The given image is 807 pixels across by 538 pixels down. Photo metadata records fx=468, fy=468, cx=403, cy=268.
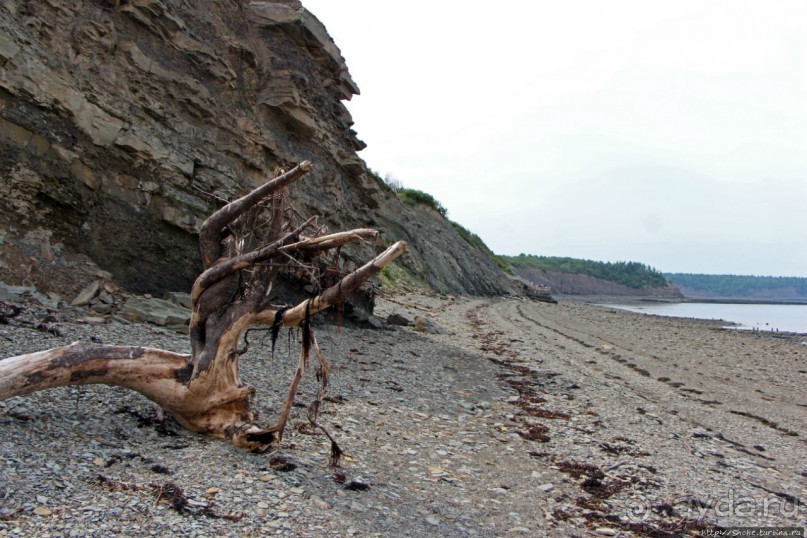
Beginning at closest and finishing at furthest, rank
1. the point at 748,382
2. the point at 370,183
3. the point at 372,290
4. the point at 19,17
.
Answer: the point at 19,17 < the point at 748,382 < the point at 372,290 < the point at 370,183

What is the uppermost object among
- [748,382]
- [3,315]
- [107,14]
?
[107,14]

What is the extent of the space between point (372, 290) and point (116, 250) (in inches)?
372

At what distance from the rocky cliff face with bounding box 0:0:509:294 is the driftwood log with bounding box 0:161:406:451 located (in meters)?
4.31

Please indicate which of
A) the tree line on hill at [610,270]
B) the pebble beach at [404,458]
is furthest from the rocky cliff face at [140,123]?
the tree line on hill at [610,270]

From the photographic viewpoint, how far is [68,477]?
14.6ft

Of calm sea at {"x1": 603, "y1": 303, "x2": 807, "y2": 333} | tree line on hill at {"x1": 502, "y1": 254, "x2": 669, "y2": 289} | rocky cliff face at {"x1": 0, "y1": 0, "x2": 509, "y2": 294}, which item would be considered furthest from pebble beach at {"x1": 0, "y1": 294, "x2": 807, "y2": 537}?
tree line on hill at {"x1": 502, "y1": 254, "x2": 669, "y2": 289}

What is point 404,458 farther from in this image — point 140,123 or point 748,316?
point 748,316

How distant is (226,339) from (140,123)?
33.5 feet

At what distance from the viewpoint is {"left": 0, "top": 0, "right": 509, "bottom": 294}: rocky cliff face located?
1112cm

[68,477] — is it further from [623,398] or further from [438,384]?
[623,398]

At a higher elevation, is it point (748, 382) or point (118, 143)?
point (118, 143)

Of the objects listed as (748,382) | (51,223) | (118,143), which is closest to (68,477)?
(51,223)

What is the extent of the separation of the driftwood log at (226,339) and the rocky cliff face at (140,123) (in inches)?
170

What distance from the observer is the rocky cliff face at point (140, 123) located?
1112 centimetres
